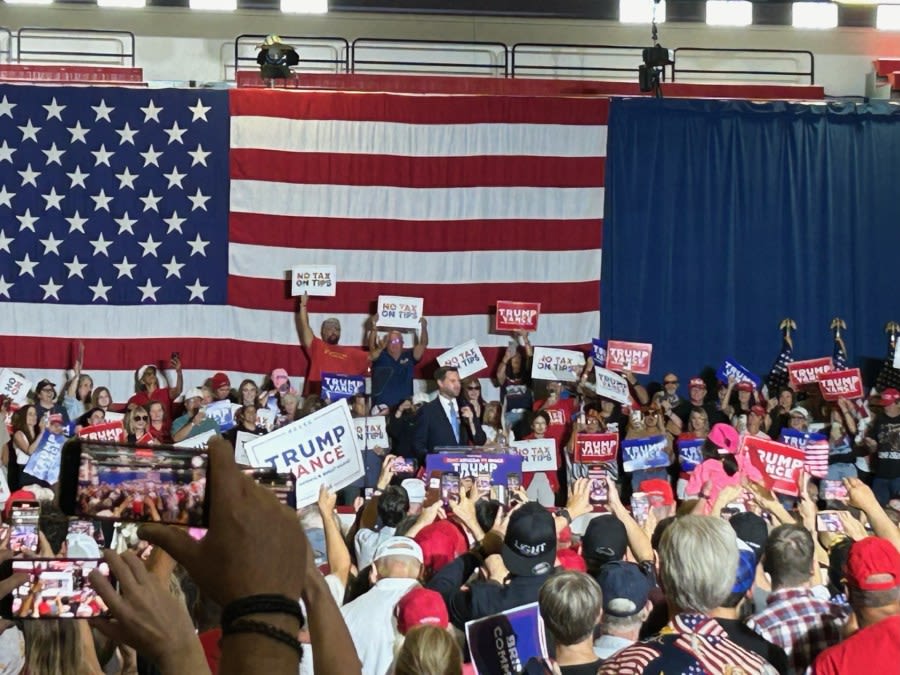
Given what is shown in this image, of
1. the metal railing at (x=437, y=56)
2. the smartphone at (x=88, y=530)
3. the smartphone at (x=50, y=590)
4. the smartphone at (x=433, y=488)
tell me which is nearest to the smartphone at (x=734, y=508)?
the smartphone at (x=433, y=488)

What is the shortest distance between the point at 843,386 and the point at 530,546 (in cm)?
992

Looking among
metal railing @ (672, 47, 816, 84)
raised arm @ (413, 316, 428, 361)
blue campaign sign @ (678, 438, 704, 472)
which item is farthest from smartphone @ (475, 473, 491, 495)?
metal railing @ (672, 47, 816, 84)

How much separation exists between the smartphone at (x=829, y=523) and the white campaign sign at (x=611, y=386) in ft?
23.7

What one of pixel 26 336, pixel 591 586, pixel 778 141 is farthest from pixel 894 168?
pixel 591 586

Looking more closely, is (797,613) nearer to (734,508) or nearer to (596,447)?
(734,508)

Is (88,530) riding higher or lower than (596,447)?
higher

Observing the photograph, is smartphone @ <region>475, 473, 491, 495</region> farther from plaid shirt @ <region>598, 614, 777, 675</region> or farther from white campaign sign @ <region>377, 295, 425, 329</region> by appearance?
white campaign sign @ <region>377, 295, 425, 329</region>

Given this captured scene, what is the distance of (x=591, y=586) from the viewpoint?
11.4ft

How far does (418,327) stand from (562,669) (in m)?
10.4

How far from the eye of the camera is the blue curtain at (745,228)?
47.5 feet

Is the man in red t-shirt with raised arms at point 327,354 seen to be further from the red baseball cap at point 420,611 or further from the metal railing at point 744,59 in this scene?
the red baseball cap at point 420,611

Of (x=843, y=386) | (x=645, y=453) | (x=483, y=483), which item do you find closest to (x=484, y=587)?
(x=483, y=483)

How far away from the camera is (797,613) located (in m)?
3.69

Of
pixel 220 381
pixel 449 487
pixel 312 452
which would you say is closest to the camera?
pixel 312 452
